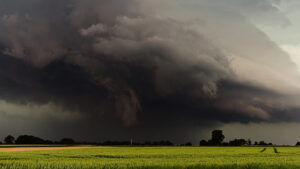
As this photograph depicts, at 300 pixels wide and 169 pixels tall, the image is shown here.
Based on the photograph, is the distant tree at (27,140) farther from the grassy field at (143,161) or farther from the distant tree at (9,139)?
the grassy field at (143,161)

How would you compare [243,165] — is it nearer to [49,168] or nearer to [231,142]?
[49,168]

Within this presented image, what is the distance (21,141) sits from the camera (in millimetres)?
166625

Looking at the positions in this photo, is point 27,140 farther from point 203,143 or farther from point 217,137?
point 217,137

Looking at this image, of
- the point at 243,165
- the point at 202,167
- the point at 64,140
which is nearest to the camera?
the point at 202,167

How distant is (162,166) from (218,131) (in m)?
158

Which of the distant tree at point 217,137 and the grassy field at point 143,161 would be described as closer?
the grassy field at point 143,161

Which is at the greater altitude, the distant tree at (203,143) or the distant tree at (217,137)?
the distant tree at (217,137)

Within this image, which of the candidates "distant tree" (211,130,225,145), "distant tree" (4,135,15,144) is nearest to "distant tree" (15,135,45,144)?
"distant tree" (4,135,15,144)

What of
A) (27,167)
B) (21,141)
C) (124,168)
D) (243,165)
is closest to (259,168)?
(243,165)

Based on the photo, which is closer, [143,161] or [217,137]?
[143,161]

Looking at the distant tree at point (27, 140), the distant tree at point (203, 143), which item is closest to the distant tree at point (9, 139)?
the distant tree at point (27, 140)

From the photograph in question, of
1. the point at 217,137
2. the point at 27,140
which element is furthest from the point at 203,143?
the point at 27,140

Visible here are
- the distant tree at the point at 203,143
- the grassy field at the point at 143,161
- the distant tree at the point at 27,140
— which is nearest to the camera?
the grassy field at the point at 143,161

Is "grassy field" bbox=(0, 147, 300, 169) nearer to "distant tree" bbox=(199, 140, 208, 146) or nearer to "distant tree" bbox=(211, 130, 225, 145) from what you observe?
"distant tree" bbox=(211, 130, 225, 145)
